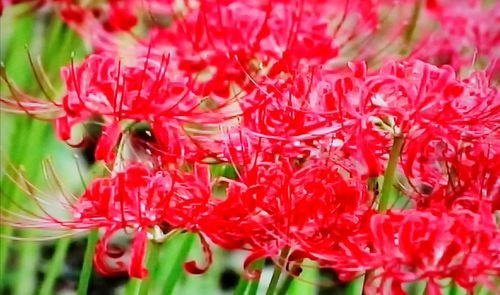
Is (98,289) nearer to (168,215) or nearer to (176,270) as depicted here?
(176,270)

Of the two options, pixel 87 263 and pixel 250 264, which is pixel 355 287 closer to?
pixel 250 264

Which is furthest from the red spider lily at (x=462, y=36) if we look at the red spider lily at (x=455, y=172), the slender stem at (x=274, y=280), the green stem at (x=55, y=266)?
the green stem at (x=55, y=266)

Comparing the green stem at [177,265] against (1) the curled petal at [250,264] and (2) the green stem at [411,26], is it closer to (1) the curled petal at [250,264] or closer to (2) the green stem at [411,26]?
(1) the curled petal at [250,264]

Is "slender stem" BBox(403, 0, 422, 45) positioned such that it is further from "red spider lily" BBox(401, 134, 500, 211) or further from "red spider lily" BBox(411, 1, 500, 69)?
"red spider lily" BBox(401, 134, 500, 211)

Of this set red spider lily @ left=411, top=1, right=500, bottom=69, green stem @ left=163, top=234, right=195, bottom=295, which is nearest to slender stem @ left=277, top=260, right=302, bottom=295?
green stem @ left=163, top=234, right=195, bottom=295

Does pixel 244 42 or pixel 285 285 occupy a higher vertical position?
pixel 244 42

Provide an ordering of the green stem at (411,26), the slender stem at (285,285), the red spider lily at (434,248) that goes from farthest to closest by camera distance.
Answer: the green stem at (411,26), the slender stem at (285,285), the red spider lily at (434,248)

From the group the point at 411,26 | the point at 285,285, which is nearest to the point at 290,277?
the point at 285,285
